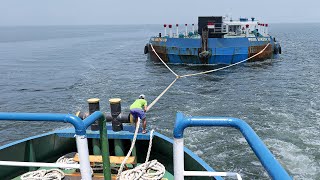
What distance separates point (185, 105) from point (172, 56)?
14712 mm

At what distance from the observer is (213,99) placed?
66.7 ft

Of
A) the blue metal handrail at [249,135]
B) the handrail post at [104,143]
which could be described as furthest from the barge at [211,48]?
the blue metal handrail at [249,135]

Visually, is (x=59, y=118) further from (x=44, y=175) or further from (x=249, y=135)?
(x=44, y=175)

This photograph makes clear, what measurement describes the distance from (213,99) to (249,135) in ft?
Answer: 60.1

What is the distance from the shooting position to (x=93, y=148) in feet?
22.1

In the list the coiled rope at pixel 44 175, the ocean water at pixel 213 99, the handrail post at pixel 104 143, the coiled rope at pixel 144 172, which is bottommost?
the ocean water at pixel 213 99

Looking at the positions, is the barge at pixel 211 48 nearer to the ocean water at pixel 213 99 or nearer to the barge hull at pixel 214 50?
the barge hull at pixel 214 50

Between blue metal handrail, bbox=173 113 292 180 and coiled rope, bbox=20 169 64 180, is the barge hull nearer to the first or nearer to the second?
coiled rope, bbox=20 169 64 180

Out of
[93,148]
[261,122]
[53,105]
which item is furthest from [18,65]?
[93,148]

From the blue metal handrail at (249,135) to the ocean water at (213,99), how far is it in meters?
8.40

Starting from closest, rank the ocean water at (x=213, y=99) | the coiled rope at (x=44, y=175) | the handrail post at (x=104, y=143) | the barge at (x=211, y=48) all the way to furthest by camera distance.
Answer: the handrail post at (x=104, y=143) → the coiled rope at (x=44, y=175) → the ocean water at (x=213, y=99) → the barge at (x=211, y=48)

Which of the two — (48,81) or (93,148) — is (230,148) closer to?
(93,148)

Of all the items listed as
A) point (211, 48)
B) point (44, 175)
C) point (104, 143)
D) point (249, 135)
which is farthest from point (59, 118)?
point (211, 48)

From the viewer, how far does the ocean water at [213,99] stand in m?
11.7
